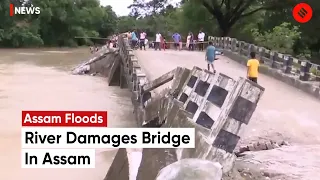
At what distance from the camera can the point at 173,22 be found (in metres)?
50.8

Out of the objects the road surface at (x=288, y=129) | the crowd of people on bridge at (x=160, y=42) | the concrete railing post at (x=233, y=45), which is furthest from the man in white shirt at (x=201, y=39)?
the road surface at (x=288, y=129)

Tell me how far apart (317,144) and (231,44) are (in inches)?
772

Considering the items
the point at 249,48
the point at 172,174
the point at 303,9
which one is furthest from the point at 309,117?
the point at 303,9

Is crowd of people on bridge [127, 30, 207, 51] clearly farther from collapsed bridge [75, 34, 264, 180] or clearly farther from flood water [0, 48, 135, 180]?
collapsed bridge [75, 34, 264, 180]

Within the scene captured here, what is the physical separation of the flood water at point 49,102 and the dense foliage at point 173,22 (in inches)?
361

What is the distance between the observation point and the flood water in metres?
9.78

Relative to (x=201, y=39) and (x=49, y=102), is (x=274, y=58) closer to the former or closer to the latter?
(x=49, y=102)

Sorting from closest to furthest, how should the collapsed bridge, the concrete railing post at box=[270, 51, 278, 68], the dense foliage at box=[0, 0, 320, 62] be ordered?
the collapsed bridge → the concrete railing post at box=[270, 51, 278, 68] → the dense foliage at box=[0, 0, 320, 62]

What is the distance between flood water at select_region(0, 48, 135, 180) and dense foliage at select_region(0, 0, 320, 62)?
9.18 meters

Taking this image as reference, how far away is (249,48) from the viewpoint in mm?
22781

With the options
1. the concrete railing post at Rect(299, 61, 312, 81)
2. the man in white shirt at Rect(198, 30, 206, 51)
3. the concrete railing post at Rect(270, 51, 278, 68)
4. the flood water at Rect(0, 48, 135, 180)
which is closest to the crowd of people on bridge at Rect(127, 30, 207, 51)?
the man in white shirt at Rect(198, 30, 206, 51)

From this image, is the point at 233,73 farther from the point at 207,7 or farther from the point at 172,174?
the point at 207,7

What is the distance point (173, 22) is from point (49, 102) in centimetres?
3269

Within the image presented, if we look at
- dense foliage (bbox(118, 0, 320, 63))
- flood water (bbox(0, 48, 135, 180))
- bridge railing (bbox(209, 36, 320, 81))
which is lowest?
flood water (bbox(0, 48, 135, 180))
